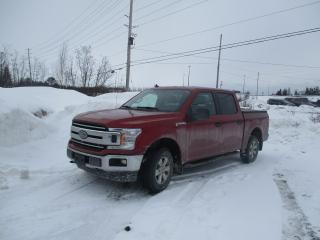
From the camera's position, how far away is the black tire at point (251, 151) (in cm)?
836

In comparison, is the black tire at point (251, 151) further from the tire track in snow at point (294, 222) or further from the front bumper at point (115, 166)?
the front bumper at point (115, 166)

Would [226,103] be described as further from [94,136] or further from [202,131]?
[94,136]

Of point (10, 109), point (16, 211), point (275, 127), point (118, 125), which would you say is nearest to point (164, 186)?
point (118, 125)

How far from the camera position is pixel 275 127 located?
14.9m

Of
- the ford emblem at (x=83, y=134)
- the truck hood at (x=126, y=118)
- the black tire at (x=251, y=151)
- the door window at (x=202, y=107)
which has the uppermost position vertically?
the door window at (x=202, y=107)

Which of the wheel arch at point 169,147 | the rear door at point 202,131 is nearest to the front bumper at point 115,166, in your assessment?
the wheel arch at point 169,147

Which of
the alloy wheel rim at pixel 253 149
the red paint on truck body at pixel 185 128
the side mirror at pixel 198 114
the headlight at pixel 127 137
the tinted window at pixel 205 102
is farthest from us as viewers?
the alloy wheel rim at pixel 253 149

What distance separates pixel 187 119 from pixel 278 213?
2.29 metres

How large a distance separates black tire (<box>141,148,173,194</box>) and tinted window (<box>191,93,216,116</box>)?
1.31 m

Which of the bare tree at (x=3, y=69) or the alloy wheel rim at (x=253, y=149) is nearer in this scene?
the alloy wheel rim at (x=253, y=149)

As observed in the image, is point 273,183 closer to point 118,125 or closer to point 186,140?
point 186,140

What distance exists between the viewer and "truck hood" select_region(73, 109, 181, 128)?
198 inches

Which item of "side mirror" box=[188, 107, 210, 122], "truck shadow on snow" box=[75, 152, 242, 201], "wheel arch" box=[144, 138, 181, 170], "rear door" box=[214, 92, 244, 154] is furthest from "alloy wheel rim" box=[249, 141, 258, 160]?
"wheel arch" box=[144, 138, 181, 170]

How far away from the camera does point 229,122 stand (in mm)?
7312
